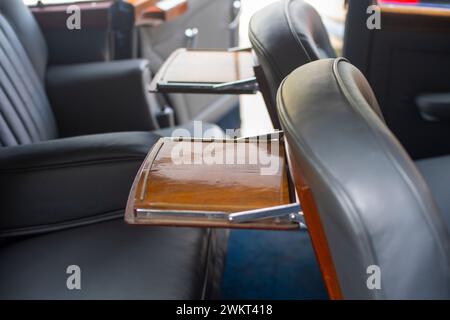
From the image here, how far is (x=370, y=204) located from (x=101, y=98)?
109cm

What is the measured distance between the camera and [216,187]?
29.2 inches

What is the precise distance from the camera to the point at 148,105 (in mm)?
1418

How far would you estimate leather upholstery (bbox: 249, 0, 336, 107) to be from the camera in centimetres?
84

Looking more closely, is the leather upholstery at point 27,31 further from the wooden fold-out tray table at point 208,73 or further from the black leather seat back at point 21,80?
the wooden fold-out tray table at point 208,73

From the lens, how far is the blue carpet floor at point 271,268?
4.34 ft

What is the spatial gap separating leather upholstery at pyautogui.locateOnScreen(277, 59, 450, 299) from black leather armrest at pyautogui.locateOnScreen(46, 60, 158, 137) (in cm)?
95

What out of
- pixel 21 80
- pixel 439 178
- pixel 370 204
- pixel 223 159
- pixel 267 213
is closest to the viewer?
pixel 370 204

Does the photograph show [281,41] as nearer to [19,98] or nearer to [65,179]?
[65,179]

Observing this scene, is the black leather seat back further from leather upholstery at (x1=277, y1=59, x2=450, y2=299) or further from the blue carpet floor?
leather upholstery at (x1=277, y1=59, x2=450, y2=299)

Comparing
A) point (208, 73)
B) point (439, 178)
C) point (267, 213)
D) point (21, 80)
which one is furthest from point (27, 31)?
point (439, 178)

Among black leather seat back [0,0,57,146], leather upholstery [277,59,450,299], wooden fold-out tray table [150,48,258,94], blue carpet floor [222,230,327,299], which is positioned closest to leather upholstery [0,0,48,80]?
black leather seat back [0,0,57,146]
